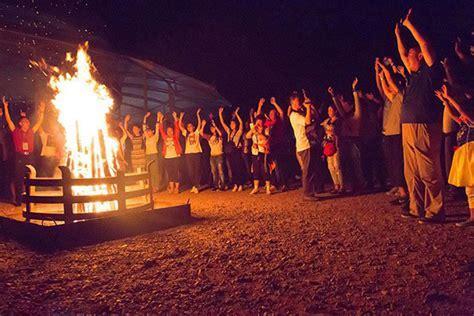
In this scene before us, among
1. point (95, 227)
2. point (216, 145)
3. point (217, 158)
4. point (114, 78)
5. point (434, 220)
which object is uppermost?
point (114, 78)

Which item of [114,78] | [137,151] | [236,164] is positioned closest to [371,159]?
[236,164]

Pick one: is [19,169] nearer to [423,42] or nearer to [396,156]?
[396,156]

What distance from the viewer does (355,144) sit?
9367mm

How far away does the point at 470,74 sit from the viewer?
782 centimetres

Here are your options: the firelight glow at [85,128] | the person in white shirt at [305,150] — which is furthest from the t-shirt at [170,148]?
the person in white shirt at [305,150]

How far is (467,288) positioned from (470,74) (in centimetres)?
617

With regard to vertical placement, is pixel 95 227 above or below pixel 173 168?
below

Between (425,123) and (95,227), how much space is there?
18.2 ft

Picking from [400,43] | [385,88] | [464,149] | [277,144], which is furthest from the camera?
[277,144]

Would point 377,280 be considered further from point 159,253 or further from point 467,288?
point 159,253

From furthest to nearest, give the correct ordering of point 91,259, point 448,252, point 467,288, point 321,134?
point 321,134, point 91,259, point 448,252, point 467,288

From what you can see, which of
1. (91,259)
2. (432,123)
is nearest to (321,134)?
(432,123)

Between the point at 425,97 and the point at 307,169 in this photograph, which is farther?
the point at 307,169

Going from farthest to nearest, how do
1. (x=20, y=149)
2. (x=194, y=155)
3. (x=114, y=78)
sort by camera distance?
(x=114, y=78), (x=194, y=155), (x=20, y=149)
